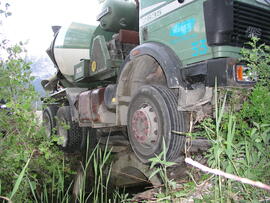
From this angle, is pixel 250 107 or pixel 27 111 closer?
pixel 250 107

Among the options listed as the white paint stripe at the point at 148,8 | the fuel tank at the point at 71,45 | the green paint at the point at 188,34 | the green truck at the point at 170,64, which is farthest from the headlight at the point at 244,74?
the fuel tank at the point at 71,45

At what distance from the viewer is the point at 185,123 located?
2803mm

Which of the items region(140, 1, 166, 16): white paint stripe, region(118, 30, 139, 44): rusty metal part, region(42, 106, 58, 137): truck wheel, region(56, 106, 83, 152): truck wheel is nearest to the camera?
region(140, 1, 166, 16): white paint stripe

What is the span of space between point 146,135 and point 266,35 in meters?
1.80

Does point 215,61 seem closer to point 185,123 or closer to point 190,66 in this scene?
point 190,66

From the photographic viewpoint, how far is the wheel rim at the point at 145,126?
2.93 meters

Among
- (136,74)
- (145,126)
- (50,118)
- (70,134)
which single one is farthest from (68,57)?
(145,126)

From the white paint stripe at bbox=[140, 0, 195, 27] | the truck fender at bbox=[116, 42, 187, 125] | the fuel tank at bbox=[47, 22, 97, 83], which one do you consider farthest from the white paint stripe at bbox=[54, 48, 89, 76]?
the white paint stripe at bbox=[140, 0, 195, 27]

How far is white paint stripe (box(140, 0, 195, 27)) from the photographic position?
2904mm

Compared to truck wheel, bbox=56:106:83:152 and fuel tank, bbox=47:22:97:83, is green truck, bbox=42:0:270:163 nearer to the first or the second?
truck wheel, bbox=56:106:83:152

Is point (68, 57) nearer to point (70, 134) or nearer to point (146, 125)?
point (70, 134)

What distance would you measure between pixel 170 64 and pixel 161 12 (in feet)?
2.59

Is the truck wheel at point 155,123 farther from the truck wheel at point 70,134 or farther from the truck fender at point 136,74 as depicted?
the truck wheel at point 70,134

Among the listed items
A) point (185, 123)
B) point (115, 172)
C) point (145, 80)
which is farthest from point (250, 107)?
point (115, 172)
